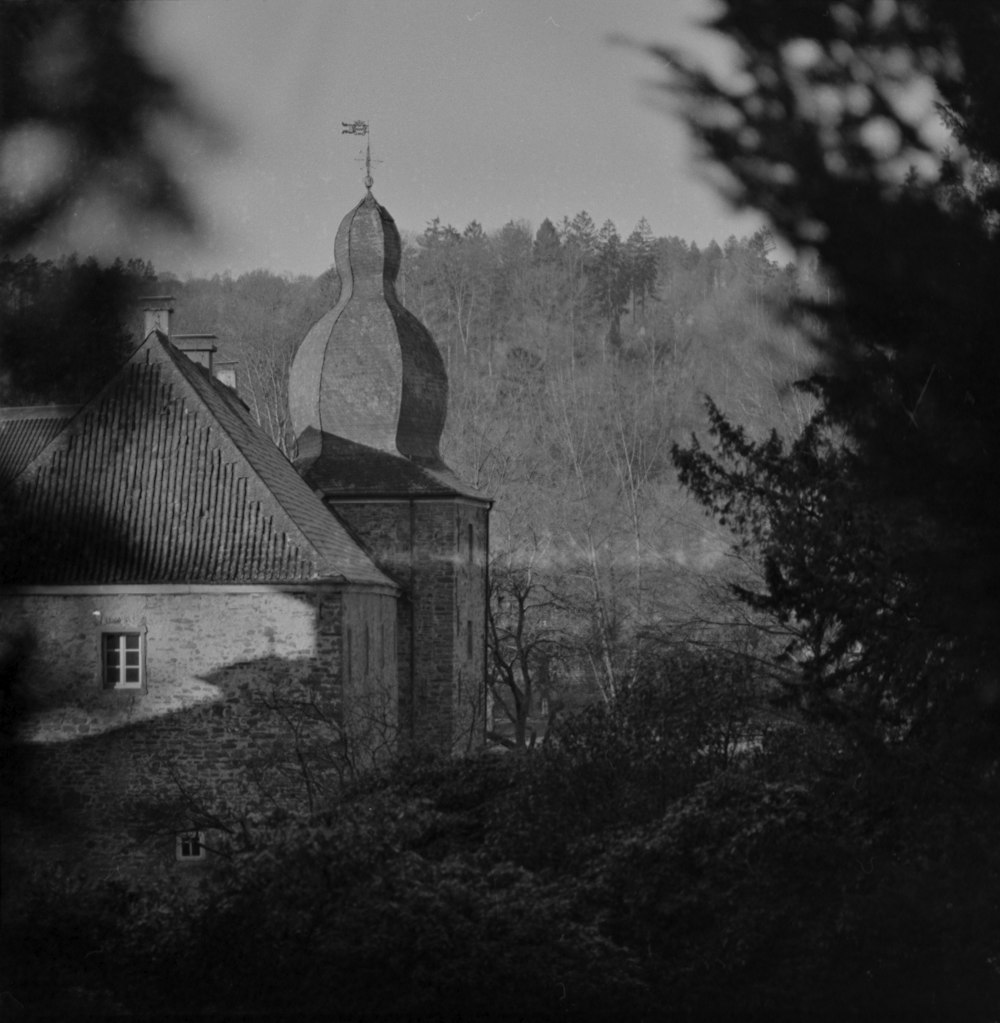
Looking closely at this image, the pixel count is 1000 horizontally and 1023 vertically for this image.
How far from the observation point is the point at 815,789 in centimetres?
893

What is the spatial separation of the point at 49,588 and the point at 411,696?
24.5 m

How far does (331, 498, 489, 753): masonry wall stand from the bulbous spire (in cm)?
161

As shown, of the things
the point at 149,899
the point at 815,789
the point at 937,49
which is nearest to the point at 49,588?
the point at 937,49

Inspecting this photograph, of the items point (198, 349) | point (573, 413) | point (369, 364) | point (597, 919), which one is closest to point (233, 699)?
point (198, 349)

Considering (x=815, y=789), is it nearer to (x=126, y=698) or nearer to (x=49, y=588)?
(x=49, y=588)

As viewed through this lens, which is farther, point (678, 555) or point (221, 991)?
point (678, 555)

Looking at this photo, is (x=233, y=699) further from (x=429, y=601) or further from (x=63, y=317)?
(x=63, y=317)

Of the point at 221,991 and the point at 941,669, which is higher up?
the point at 941,669

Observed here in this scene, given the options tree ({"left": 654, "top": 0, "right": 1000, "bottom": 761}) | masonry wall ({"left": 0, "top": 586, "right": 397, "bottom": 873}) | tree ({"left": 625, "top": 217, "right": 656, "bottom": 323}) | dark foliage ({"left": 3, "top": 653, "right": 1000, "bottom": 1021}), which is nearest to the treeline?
tree ({"left": 625, "top": 217, "right": 656, "bottom": 323})

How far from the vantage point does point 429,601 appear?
28781 millimetres

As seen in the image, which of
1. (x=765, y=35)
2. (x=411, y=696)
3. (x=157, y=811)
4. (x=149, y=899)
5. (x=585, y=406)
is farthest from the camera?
(x=585, y=406)

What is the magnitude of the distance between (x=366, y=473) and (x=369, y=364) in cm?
243

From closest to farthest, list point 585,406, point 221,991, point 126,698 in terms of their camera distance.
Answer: point 221,991
point 126,698
point 585,406

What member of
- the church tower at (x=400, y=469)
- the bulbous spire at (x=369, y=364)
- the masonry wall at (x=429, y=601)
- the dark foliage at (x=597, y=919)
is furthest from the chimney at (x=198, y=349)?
the dark foliage at (x=597, y=919)
